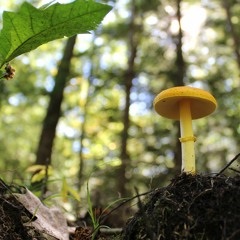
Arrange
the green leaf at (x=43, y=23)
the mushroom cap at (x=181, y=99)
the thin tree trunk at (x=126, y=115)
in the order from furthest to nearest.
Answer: the thin tree trunk at (x=126, y=115)
the mushroom cap at (x=181, y=99)
the green leaf at (x=43, y=23)

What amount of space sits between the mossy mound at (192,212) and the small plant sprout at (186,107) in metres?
0.37

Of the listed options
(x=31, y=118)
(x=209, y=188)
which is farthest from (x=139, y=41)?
(x=209, y=188)

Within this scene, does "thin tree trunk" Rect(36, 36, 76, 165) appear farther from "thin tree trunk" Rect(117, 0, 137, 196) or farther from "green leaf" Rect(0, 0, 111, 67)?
"green leaf" Rect(0, 0, 111, 67)

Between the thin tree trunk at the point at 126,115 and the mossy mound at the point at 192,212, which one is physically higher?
the thin tree trunk at the point at 126,115

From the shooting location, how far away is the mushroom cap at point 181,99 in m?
2.29

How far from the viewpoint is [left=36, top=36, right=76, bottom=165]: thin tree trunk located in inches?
248

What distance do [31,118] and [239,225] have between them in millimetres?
14896

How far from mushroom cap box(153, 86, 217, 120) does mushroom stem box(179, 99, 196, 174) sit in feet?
0.25

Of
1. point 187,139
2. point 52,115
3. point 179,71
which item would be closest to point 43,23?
point 187,139

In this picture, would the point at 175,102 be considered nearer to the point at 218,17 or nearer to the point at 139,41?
the point at 139,41

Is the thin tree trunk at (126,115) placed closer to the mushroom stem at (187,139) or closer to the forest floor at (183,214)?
the mushroom stem at (187,139)

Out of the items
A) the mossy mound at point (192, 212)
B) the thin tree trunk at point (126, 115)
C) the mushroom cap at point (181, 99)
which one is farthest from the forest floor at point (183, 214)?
the thin tree trunk at point (126, 115)

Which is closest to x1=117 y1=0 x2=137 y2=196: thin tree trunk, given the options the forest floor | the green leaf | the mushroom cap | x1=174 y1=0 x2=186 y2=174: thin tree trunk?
x1=174 y1=0 x2=186 y2=174: thin tree trunk

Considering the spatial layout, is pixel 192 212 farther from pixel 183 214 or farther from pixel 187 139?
pixel 187 139
